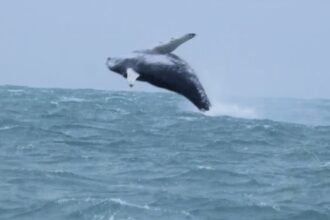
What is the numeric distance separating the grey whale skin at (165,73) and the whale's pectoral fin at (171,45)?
75mm

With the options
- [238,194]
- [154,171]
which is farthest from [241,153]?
[238,194]

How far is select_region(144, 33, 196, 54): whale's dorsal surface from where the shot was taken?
3.93m

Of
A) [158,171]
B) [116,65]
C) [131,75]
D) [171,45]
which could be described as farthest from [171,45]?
[158,171]

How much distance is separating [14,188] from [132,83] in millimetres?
28945

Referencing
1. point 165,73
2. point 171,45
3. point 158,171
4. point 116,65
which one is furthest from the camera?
point 158,171

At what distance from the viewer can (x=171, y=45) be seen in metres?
4.06

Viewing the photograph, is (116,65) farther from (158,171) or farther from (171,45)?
(158,171)

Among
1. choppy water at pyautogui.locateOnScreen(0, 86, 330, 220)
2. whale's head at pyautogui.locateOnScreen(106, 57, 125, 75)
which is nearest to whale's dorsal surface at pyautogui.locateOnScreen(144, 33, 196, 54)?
whale's head at pyautogui.locateOnScreen(106, 57, 125, 75)

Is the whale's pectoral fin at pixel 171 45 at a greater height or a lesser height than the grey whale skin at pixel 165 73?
greater

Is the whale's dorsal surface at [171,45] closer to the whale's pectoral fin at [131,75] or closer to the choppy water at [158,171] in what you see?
the whale's pectoral fin at [131,75]

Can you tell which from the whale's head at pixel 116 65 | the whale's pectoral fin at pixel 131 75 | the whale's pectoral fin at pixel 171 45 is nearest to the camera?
the whale's pectoral fin at pixel 131 75

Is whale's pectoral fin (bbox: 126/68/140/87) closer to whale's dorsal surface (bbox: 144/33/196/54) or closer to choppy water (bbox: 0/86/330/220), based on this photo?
whale's dorsal surface (bbox: 144/33/196/54)

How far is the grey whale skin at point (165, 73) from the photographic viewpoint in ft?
11.7

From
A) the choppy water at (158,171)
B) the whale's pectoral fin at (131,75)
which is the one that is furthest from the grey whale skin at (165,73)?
the choppy water at (158,171)
